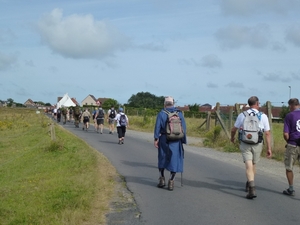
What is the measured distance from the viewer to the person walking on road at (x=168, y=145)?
31.4 feet

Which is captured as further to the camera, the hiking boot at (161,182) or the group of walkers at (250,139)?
the hiking boot at (161,182)

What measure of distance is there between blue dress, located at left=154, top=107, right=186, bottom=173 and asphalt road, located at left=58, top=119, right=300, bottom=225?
514 mm

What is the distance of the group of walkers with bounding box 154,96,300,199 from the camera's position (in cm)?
885

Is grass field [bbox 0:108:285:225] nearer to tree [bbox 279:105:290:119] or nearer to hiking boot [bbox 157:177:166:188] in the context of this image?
hiking boot [bbox 157:177:166:188]

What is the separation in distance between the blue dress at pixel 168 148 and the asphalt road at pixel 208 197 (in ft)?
1.69

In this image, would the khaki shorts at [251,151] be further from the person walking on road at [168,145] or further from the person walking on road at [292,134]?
the person walking on road at [168,145]

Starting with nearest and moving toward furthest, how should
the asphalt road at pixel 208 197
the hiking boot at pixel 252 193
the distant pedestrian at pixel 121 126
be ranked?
the asphalt road at pixel 208 197, the hiking boot at pixel 252 193, the distant pedestrian at pixel 121 126

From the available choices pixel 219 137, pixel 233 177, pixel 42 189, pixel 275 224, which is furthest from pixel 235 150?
pixel 275 224

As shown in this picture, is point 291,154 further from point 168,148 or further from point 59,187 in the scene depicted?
point 59,187

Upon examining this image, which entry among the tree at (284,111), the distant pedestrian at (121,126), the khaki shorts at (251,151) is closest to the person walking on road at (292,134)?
the khaki shorts at (251,151)

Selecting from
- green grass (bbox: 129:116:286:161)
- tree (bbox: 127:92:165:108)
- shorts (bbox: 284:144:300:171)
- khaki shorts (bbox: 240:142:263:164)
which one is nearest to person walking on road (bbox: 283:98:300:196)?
shorts (bbox: 284:144:300:171)

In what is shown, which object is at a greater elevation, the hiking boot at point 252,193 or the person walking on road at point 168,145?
the person walking on road at point 168,145

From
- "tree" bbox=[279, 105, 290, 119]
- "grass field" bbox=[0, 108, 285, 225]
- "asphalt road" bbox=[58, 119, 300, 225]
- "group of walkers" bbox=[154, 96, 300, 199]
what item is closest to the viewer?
"asphalt road" bbox=[58, 119, 300, 225]

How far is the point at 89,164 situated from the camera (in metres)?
13.1
